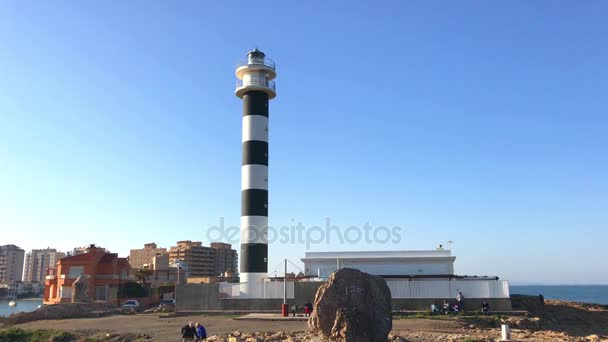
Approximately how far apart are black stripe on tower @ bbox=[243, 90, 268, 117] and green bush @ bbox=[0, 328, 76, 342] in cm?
2270

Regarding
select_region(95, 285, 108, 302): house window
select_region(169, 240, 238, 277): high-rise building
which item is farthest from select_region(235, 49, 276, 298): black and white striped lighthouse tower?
select_region(169, 240, 238, 277): high-rise building

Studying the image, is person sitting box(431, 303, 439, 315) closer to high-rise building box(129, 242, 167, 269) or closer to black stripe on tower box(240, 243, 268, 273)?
black stripe on tower box(240, 243, 268, 273)

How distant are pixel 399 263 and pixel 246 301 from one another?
524 inches

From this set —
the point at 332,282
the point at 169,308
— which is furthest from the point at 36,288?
the point at 332,282

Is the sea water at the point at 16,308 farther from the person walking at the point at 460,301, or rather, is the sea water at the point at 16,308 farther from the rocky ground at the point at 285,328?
the person walking at the point at 460,301

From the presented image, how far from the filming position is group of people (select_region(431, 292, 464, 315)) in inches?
1378

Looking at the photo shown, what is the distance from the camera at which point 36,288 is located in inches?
6683

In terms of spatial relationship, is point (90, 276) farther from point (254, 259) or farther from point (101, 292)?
point (254, 259)

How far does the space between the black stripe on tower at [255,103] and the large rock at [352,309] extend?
2561 centimetres

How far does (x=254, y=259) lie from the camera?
42594 millimetres

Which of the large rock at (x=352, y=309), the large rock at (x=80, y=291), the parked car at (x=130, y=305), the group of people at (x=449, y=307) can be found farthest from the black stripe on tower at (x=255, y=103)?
the large rock at (x=352, y=309)

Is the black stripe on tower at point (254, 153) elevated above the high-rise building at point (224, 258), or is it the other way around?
the black stripe on tower at point (254, 153)

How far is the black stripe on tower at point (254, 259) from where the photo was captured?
42.4 metres

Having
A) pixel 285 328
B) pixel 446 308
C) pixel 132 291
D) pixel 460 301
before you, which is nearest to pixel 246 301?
pixel 285 328
